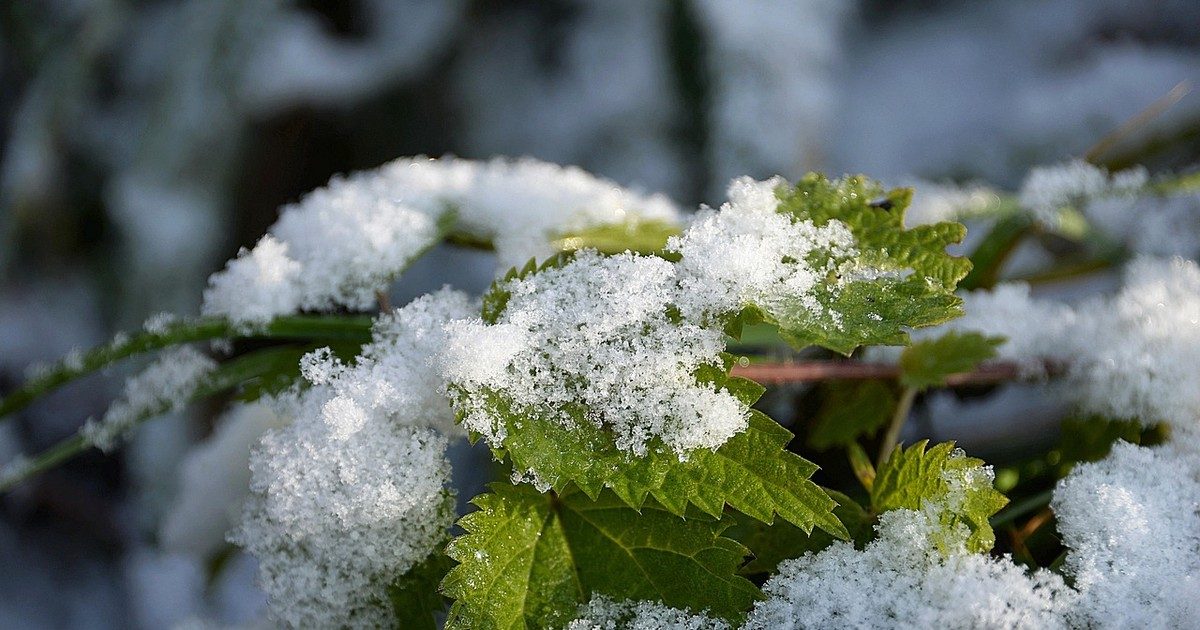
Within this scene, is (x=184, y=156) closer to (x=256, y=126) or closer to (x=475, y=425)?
(x=256, y=126)

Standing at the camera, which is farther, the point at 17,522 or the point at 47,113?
the point at 17,522

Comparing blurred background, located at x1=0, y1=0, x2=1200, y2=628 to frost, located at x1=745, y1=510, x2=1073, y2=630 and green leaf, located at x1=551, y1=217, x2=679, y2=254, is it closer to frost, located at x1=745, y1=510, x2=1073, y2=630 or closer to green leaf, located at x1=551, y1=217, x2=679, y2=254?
green leaf, located at x1=551, y1=217, x2=679, y2=254

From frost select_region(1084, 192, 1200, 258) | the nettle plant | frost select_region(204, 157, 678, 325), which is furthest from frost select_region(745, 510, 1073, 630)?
frost select_region(1084, 192, 1200, 258)

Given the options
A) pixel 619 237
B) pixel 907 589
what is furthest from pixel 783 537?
pixel 619 237

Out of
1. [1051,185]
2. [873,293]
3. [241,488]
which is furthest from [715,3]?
[241,488]

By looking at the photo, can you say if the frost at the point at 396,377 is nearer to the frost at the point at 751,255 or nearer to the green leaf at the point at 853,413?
the frost at the point at 751,255

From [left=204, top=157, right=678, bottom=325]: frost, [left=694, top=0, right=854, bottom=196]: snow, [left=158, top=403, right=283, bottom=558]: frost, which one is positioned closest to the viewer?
[left=204, top=157, right=678, bottom=325]: frost
